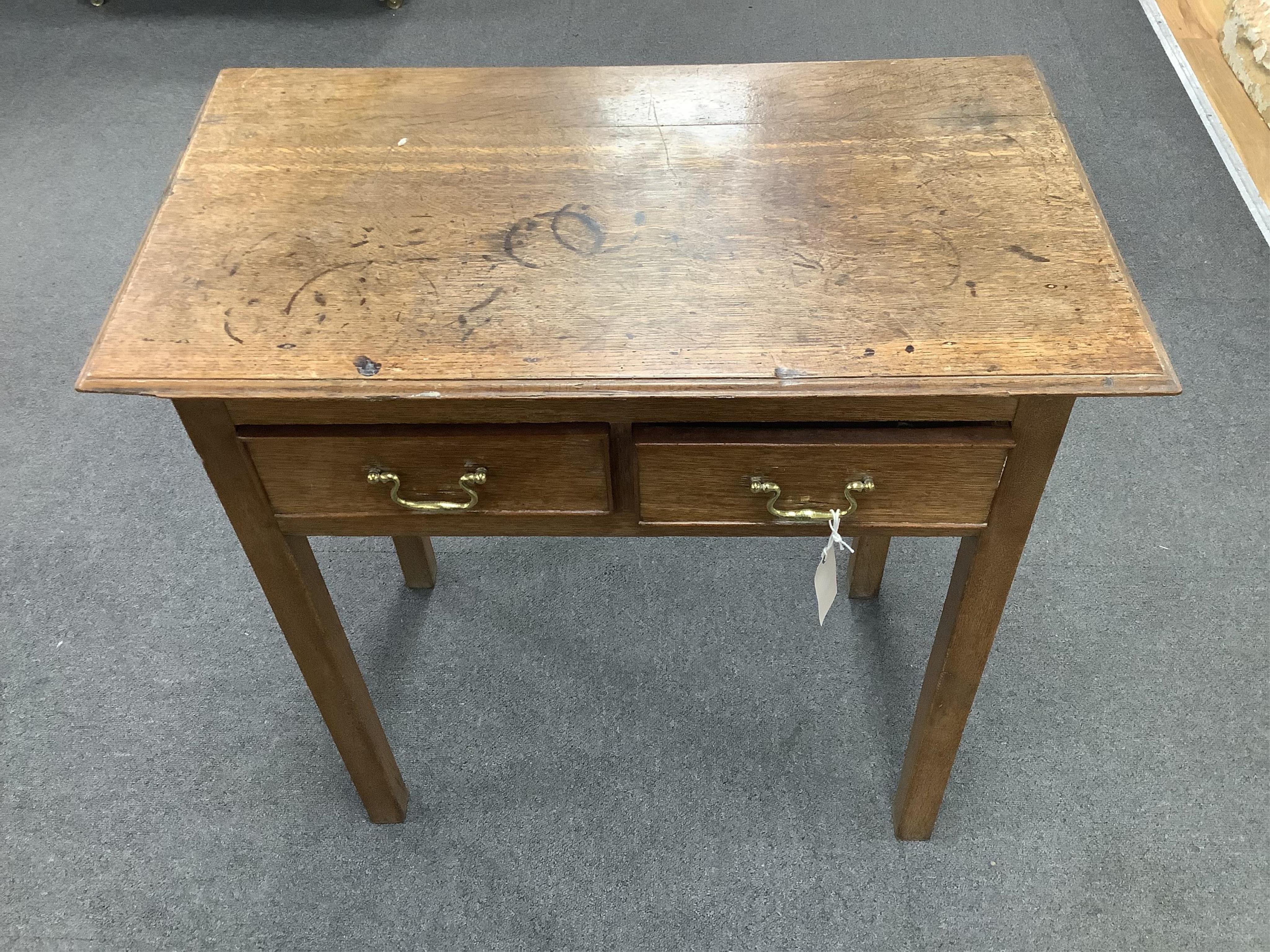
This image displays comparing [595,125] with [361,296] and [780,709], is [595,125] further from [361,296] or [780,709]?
[780,709]

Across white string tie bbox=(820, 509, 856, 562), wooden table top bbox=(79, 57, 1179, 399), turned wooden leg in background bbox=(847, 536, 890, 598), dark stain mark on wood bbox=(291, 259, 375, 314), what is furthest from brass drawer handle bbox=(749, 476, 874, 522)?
turned wooden leg in background bbox=(847, 536, 890, 598)

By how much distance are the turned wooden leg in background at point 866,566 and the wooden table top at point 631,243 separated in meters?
0.62

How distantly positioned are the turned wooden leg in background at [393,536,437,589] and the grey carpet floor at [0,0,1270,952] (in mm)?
27

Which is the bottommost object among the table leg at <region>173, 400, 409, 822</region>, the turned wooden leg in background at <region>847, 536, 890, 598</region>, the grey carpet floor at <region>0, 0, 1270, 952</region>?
the grey carpet floor at <region>0, 0, 1270, 952</region>

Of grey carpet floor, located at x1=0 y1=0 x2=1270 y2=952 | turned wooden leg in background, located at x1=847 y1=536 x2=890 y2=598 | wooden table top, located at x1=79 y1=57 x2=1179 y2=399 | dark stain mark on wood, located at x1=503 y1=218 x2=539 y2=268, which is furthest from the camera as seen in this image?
turned wooden leg in background, located at x1=847 y1=536 x2=890 y2=598

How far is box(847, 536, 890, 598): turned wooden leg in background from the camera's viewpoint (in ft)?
5.04

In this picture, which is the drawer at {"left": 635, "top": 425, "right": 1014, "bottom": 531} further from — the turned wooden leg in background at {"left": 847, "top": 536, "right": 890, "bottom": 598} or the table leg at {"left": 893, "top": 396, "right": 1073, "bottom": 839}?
the turned wooden leg in background at {"left": 847, "top": 536, "right": 890, "bottom": 598}

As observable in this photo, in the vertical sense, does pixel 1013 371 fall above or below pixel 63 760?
above

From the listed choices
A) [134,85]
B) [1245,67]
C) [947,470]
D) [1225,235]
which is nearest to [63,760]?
[947,470]

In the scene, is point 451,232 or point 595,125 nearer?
point 451,232

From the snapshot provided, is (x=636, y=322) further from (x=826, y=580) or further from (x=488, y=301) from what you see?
(x=826, y=580)

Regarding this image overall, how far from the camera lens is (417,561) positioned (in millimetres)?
1607

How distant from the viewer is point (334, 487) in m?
0.97

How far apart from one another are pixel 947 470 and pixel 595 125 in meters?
0.57
